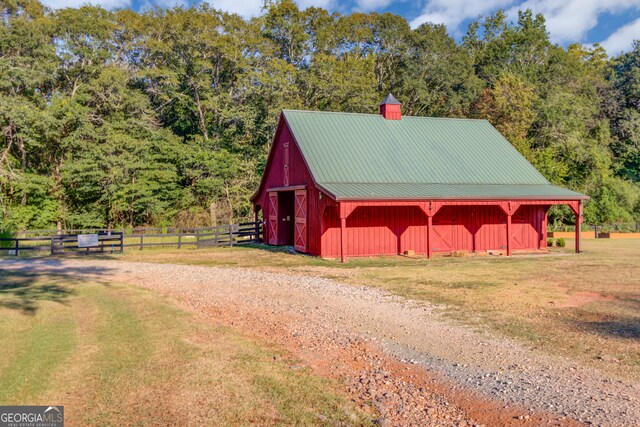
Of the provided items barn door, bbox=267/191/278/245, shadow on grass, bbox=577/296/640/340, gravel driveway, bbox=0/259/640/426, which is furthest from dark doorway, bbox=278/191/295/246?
shadow on grass, bbox=577/296/640/340

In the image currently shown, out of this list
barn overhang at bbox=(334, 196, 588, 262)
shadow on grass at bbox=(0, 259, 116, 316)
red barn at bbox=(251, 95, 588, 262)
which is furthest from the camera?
red barn at bbox=(251, 95, 588, 262)

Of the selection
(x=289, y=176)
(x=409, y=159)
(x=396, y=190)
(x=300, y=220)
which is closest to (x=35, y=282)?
(x=300, y=220)

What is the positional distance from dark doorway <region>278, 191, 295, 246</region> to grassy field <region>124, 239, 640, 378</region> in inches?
67.5

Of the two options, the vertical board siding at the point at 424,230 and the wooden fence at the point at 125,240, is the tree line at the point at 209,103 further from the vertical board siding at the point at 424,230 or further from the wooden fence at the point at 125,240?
the vertical board siding at the point at 424,230

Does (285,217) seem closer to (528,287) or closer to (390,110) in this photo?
(390,110)

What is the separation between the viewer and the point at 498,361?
724 cm

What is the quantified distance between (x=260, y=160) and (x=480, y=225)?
2122cm

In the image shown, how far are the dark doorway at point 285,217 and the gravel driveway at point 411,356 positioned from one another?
445 inches

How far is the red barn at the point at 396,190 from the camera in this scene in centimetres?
2044

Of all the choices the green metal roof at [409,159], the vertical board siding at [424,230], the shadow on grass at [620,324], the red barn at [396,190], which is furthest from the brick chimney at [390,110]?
the shadow on grass at [620,324]

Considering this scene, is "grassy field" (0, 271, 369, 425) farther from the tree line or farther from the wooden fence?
the tree line

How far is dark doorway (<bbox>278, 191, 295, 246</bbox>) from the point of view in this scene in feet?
82.5

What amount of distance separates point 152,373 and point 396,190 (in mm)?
14800

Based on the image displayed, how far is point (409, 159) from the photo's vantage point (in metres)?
23.3
